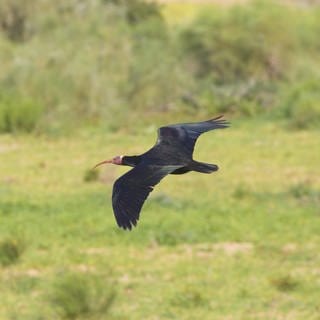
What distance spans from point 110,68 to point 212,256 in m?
10.8

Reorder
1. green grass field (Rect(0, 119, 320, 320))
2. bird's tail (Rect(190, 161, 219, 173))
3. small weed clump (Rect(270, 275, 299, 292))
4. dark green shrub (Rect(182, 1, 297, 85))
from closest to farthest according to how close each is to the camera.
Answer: bird's tail (Rect(190, 161, 219, 173)) < green grass field (Rect(0, 119, 320, 320)) < small weed clump (Rect(270, 275, 299, 292)) < dark green shrub (Rect(182, 1, 297, 85))

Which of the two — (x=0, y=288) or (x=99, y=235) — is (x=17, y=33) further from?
(x=0, y=288)

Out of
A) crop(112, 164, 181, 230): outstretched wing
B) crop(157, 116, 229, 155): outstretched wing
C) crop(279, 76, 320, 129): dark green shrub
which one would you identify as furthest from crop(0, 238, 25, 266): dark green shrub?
crop(279, 76, 320, 129): dark green shrub

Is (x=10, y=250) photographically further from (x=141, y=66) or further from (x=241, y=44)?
(x=241, y=44)

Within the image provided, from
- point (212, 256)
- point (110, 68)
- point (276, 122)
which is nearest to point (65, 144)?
point (110, 68)

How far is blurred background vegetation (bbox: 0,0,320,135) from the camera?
64.5ft

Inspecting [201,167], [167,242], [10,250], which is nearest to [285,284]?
[167,242]

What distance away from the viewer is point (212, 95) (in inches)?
892

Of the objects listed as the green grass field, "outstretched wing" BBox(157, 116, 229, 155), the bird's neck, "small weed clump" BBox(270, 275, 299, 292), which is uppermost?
"outstretched wing" BBox(157, 116, 229, 155)

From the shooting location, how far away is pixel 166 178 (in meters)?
14.2

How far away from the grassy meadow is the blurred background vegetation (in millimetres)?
37

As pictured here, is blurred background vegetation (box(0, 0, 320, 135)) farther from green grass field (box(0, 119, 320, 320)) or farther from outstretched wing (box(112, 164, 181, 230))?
outstretched wing (box(112, 164, 181, 230))

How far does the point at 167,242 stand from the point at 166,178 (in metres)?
3.66

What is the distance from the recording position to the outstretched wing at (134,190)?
4.51 meters
